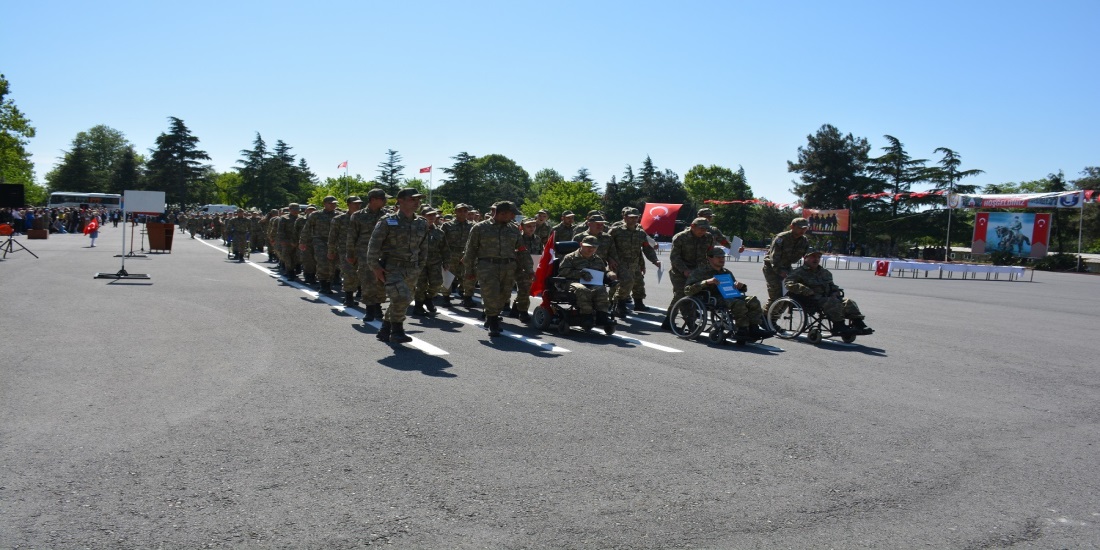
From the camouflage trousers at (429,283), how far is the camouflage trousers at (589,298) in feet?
10.1

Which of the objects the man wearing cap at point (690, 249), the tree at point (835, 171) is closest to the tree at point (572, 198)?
the tree at point (835, 171)

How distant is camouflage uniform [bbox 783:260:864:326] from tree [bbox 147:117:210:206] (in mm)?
119746

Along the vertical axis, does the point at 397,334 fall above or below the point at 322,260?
below

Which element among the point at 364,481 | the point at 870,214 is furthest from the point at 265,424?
the point at 870,214

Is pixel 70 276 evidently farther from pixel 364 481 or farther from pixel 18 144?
pixel 18 144

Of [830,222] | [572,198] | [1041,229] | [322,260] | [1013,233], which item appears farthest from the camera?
[572,198]

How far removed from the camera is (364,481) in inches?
184

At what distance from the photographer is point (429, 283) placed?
13.5 metres

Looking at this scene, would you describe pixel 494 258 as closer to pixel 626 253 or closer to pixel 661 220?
pixel 626 253

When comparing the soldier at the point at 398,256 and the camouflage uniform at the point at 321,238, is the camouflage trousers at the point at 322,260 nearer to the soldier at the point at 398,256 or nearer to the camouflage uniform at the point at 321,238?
the camouflage uniform at the point at 321,238

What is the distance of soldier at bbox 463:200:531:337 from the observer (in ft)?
36.0

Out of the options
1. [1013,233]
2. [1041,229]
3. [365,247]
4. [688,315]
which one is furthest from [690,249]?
[1013,233]

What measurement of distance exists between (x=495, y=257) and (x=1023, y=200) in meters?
44.7

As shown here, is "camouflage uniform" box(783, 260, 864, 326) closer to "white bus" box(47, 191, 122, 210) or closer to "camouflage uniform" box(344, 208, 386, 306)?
"camouflage uniform" box(344, 208, 386, 306)
